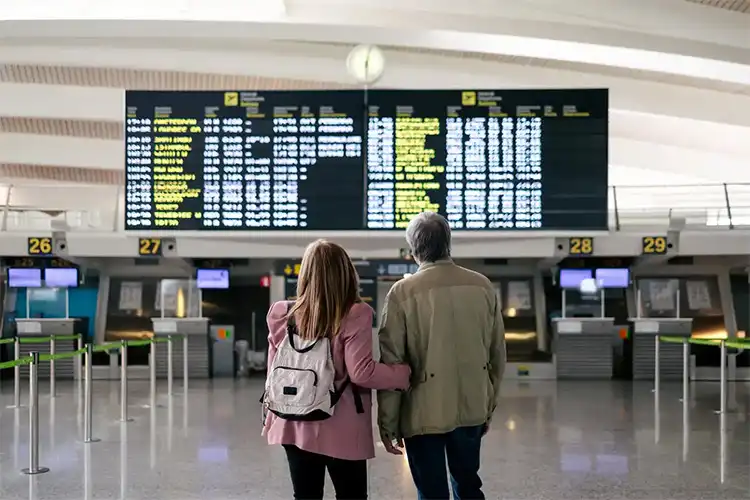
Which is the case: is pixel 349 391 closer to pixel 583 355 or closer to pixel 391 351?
pixel 391 351

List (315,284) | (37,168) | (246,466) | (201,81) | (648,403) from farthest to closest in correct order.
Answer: (37,168) → (201,81) → (648,403) → (246,466) → (315,284)

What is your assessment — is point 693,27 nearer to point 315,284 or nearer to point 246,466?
point 246,466

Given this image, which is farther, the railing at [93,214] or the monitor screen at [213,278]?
the monitor screen at [213,278]

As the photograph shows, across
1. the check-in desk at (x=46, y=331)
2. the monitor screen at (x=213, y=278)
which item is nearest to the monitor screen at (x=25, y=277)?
the check-in desk at (x=46, y=331)

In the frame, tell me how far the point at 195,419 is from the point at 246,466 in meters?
3.14

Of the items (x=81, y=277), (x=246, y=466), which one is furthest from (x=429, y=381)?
(x=81, y=277)

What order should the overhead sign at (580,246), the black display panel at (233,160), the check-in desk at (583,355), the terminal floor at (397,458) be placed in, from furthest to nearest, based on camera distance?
the check-in desk at (583,355), the overhead sign at (580,246), the black display panel at (233,160), the terminal floor at (397,458)

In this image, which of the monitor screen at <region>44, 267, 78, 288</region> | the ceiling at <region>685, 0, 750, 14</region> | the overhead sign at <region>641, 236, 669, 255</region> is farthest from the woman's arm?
the monitor screen at <region>44, 267, 78, 288</region>

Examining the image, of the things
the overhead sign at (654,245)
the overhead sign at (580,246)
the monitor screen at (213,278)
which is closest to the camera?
the overhead sign at (580,246)

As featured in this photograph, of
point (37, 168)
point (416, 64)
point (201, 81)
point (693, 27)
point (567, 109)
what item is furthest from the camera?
point (37, 168)

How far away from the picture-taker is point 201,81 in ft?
71.8

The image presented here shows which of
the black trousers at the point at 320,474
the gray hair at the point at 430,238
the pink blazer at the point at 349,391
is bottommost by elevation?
the black trousers at the point at 320,474

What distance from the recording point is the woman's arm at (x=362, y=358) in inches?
136

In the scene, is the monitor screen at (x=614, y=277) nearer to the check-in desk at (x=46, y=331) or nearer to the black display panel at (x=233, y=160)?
the black display panel at (x=233, y=160)
